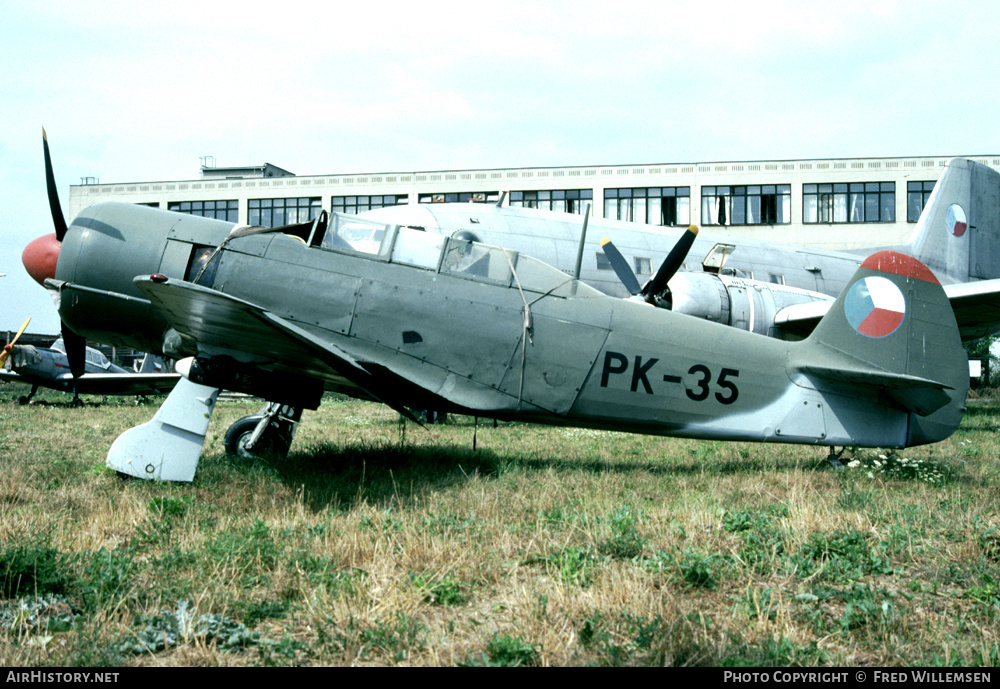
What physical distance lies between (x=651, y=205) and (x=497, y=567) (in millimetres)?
40162

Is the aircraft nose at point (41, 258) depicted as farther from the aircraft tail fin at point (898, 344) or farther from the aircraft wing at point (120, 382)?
the aircraft wing at point (120, 382)

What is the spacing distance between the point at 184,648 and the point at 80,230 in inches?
224

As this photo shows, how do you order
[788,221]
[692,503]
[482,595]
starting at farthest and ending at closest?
[788,221], [692,503], [482,595]

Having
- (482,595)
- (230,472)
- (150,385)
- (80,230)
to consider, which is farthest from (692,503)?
(150,385)

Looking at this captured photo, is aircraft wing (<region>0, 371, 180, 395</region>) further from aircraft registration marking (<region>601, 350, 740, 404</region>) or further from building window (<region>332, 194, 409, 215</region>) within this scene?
building window (<region>332, 194, 409, 215</region>)

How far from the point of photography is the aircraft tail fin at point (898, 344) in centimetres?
751

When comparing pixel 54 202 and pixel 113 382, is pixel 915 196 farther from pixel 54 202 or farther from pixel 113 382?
pixel 54 202

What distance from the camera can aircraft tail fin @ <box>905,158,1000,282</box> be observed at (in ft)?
58.7

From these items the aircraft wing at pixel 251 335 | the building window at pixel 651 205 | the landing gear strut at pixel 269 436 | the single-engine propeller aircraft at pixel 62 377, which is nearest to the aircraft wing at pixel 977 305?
the aircraft wing at pixel 251 335

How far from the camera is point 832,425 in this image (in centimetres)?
744

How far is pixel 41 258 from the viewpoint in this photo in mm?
7547

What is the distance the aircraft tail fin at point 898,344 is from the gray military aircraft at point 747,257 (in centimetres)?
299
